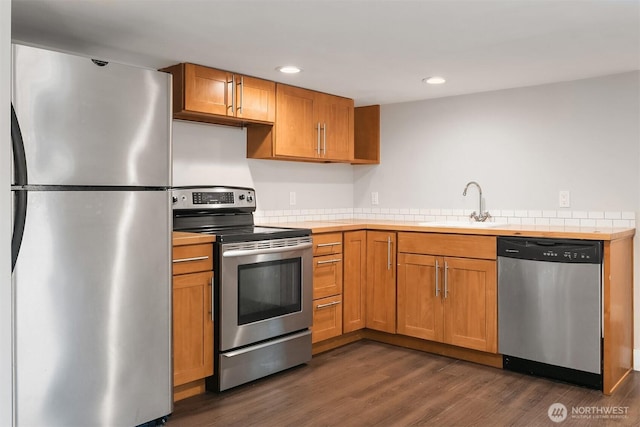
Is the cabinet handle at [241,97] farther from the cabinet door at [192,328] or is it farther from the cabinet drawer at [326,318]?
the cabinet drawer at [326,318]

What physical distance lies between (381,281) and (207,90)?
6.09 ft

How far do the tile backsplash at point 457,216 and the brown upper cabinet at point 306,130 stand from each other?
499mm

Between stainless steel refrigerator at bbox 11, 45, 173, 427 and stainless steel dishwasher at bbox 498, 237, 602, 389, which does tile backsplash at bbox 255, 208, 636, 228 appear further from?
stainless steel refrigerator at bbox 11, 45, 173, 427

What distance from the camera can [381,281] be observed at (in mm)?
4020

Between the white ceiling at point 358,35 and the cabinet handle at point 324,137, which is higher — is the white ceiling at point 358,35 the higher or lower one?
the higher one

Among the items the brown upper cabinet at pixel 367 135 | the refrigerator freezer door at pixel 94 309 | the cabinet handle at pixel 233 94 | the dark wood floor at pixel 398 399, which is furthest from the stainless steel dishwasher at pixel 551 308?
the refrigerator freezer door at pixel 94 309

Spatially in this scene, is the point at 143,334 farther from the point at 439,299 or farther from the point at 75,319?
the point at 439,299

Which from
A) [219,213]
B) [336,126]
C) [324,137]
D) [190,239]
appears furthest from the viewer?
[336,126]

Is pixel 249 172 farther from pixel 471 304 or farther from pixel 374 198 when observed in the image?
pixel 471 304

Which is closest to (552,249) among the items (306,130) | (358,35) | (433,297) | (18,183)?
(433,297)

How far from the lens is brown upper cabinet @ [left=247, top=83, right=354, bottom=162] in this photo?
383cm

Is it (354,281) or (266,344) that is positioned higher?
(354,281)
